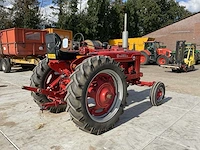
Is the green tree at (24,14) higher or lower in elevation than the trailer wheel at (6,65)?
higher

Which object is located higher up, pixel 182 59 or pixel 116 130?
pixel 182 59

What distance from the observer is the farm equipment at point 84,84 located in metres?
2.86

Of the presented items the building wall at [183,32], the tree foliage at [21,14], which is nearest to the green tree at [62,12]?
the tree foliage at [21,14]

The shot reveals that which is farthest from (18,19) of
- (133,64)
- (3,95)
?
(133,64)

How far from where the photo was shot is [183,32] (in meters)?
23.9

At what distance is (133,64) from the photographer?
462 cm

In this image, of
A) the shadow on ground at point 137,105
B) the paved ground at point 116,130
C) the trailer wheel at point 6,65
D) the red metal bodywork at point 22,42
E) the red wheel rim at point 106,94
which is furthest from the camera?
the trailer wheel at point 6,65

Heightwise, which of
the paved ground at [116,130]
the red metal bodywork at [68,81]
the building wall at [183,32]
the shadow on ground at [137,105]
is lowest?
the paved ground at [116,130]

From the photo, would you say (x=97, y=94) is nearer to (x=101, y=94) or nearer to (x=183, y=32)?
(x=101, y=94)

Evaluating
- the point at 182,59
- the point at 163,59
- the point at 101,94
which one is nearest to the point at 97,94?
the point at 101,94

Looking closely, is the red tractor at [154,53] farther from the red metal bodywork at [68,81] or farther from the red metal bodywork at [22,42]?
the red metal bodywork at [68,81]

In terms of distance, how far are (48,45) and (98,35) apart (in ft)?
83.4

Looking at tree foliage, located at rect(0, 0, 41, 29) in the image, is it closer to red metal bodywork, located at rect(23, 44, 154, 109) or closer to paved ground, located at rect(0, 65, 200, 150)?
paved ground, located at rect(0, 65, 200, 150)

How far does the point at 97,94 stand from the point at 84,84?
0.56 metres
